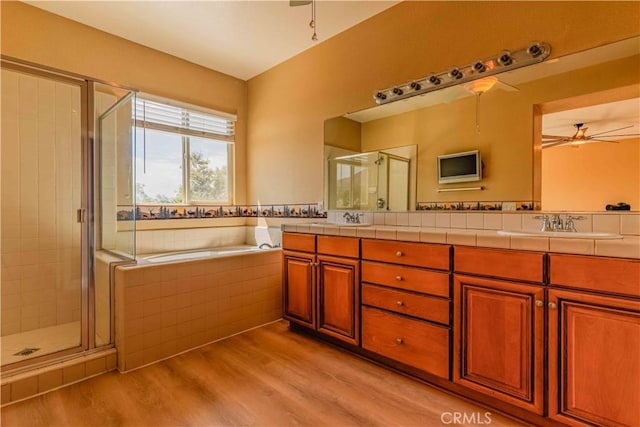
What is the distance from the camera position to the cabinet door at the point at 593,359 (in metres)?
1.19

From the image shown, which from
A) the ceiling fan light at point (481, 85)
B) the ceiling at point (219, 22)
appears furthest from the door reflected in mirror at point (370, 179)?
the ceiling at point (219, 22)

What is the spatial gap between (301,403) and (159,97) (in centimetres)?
308

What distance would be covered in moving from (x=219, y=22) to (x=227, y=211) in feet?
6.43

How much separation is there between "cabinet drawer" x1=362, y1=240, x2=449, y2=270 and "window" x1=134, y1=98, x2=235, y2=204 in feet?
7.53

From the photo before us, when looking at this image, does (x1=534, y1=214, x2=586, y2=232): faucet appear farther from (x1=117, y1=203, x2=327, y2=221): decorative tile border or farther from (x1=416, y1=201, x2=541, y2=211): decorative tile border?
(x1=117, y1=203, x2=327, y2=221): decorative tile border

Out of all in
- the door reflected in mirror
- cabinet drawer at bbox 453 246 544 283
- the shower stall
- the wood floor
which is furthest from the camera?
the door reflected in mirror

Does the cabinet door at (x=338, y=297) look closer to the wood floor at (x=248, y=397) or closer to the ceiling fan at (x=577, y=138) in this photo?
the wood floor at (x=248, y=397)

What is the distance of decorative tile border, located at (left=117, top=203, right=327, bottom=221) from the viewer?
3111mm

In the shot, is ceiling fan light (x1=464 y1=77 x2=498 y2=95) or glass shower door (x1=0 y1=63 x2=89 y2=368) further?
glass shower door (x1=0 y1=63 x2=89 y2=368)

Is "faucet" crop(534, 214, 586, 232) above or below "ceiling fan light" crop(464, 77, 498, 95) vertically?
below

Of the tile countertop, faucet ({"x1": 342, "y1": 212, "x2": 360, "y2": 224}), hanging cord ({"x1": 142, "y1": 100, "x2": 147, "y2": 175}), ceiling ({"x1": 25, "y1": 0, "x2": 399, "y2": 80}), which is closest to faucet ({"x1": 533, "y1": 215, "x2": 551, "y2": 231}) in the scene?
the tile countertop

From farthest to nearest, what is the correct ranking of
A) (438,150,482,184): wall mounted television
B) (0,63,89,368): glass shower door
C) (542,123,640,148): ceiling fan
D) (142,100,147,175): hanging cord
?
(142,100,147,175): hanging cord
(0,63,89,368): glass shower door
(438,150,482,184): wall mounted television
(542,123,640,148): ceiling fan

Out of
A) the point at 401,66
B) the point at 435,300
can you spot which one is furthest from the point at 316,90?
the point at 435,300

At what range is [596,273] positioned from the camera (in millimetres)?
1249
